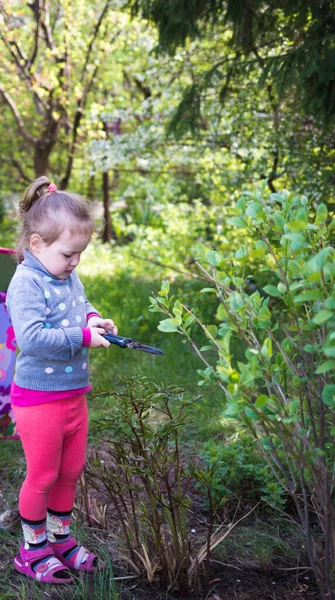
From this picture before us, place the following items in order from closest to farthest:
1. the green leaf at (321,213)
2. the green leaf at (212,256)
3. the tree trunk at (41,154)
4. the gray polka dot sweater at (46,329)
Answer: the green leaf at (321,213)
the green leaf at (212,256)
the gray polka dot sweater at (46,329)
the tree trunk at (41,154)

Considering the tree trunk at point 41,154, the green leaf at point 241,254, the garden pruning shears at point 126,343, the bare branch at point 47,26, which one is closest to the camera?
the green leaf at point 241,254

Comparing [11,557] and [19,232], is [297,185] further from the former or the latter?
[11,557]

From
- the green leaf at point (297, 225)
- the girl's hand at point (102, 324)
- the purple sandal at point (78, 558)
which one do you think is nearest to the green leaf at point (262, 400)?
the green leaf at point (297, 225)

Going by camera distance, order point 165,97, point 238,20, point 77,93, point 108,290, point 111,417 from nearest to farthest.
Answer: point 111,417
point 238,20
point 108,290
point 165,97
point 77,93

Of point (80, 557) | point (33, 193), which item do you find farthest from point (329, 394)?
point (33, 193)

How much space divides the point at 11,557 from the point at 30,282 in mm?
1009

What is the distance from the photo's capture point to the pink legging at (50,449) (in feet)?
7.30

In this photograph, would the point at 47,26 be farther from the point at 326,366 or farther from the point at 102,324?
the point at 326,366

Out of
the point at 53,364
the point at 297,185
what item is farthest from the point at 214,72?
the point at 53,364

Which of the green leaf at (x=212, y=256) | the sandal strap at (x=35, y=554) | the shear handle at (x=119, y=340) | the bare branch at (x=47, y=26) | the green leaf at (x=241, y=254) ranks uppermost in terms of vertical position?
the bare branch at (x=47, y=26)

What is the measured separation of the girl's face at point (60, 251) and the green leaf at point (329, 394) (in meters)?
1.01

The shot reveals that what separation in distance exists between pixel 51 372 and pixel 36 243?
1.45 feet

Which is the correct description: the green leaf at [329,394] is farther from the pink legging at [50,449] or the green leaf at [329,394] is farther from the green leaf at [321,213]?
the pink legging at [50,449]

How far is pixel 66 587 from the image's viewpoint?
2.21 metres
